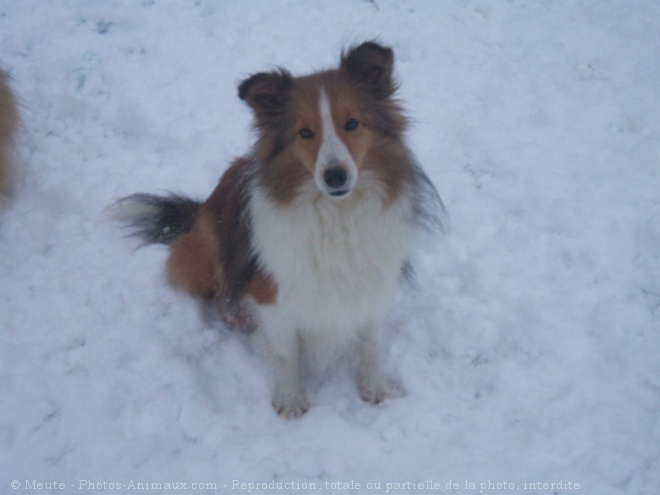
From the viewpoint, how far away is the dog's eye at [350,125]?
2.31m

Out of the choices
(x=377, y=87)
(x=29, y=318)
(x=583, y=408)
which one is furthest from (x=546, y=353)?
(x=29, y=318)

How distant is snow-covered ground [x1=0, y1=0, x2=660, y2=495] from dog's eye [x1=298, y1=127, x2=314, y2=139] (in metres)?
1.29

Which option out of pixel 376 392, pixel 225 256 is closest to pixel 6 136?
pixel 225 256

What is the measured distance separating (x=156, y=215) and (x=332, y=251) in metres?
1.58

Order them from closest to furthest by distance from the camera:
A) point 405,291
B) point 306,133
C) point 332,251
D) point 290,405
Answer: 1. point 306,133
2. point 332,251
3. point 290,405
4. point 405,291

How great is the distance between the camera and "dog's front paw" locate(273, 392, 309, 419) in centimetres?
289

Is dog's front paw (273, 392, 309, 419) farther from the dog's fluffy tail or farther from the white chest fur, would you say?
the dog's fluffy tail

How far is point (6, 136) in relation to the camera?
151 inches

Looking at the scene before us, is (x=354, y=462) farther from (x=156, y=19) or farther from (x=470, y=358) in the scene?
(x=156, y=19)

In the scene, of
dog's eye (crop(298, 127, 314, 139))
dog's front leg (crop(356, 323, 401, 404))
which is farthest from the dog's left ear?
dog's front leg (crop(356, 323, 401, 404))

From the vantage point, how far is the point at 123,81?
4.76 m

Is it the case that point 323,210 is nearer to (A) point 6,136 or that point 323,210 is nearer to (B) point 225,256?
(B) point 225,256

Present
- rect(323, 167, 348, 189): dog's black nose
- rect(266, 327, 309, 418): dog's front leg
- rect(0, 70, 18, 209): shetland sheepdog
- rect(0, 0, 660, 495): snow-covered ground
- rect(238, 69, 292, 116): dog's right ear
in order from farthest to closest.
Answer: rect(0, 70, 18, 209): shetland sheepdog
rect(266, 327, 309, 418): dog's front leg
rect(0, 0, 660, 495): snow-covered ground
rect(238, 69, 292, 116): dog's right ear
rect(323, 167, 348, 189): dog's black nose

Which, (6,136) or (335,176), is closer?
(335,176)
